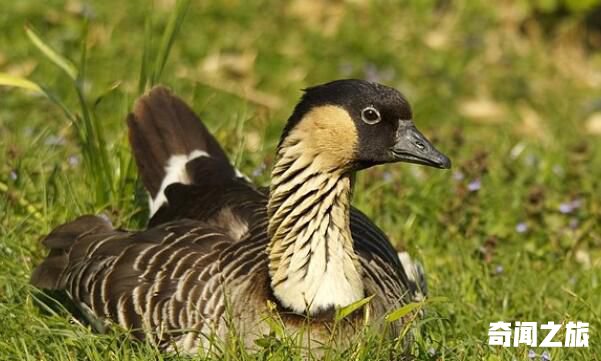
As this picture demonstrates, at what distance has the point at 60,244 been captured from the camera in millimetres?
6160

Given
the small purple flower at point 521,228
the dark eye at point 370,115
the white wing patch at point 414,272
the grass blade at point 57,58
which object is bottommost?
the white wing patch at point 414,272

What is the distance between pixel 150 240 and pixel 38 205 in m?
1.09

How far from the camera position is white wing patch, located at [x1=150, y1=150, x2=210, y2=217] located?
6.70 m

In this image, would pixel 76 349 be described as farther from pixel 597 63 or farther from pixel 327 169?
pixel 597 63

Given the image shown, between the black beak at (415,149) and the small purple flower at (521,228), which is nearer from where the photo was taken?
the black beak at (415,149)

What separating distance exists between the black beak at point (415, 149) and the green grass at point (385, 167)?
67 centimetres

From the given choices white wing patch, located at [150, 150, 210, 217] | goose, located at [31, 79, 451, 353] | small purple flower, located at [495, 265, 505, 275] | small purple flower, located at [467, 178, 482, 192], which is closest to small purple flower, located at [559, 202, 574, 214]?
small purple flower, located at [467, 178, 482, 192]

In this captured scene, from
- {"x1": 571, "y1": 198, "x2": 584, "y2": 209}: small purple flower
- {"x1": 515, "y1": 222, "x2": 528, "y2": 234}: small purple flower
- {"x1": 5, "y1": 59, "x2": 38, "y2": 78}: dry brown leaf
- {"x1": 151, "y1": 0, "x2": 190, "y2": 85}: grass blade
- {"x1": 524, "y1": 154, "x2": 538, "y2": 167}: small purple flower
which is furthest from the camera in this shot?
{"x1": 5, "y1": 59, "x2": 38, "y2": 78}: dry brown leaf

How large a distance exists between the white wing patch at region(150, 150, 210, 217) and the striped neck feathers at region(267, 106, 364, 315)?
4.74ft

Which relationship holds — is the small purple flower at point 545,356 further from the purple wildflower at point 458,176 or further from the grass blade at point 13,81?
the grass blade at point 13,81

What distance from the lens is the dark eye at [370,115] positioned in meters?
5.28

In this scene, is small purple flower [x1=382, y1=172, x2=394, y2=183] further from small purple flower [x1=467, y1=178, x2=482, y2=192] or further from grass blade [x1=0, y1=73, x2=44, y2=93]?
grass blade [x1=0, y1=73, x2=44, y2=93]

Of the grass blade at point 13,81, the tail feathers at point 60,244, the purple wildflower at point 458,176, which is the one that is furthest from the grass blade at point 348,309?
the purple wildflower at point 458,176

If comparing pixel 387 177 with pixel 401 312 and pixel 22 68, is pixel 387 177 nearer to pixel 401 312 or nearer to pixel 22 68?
pixel 401 312
